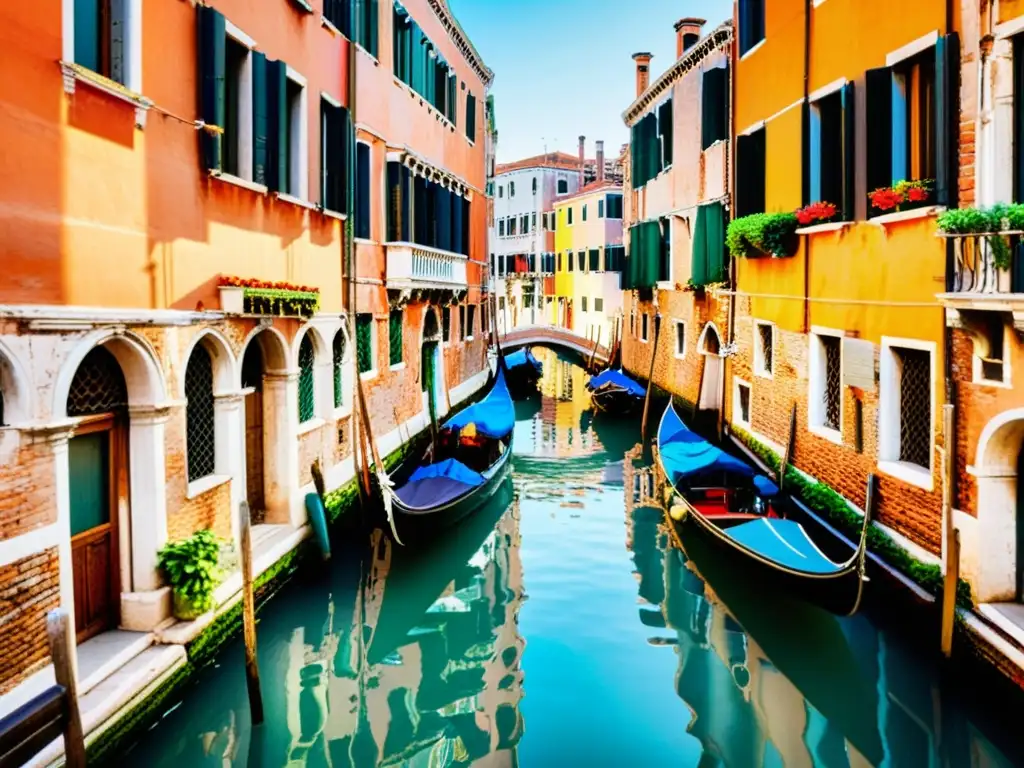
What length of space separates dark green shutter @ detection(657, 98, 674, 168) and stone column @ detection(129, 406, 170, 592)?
1084 cm

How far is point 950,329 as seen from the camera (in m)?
5.14

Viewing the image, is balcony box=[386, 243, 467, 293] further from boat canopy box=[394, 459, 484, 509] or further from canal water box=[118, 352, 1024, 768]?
canal water box=[118, 352, 1024, 768]

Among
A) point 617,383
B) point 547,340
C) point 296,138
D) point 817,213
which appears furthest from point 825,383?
point 547,340

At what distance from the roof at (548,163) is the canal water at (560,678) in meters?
25.6

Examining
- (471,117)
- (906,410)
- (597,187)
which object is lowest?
(906,410)

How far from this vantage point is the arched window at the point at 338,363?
26.6ft

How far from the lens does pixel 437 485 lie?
7.72 meters

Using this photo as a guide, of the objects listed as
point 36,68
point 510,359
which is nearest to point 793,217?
point 36,68

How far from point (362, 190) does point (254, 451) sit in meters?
3.05

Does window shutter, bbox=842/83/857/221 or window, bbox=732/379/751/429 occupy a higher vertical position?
window shutter, bbox=842/83/857/221

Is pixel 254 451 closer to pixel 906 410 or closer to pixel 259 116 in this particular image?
pixel 259 116

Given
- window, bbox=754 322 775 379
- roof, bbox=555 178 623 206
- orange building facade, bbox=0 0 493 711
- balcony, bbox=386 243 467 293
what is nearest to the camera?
orange building facade, bbox=0 0 493 711

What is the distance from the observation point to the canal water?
14.2 ft

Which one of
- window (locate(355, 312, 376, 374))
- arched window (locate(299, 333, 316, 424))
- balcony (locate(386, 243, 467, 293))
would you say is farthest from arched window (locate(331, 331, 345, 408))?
balcony (locate(386, 243, 467, 293))
